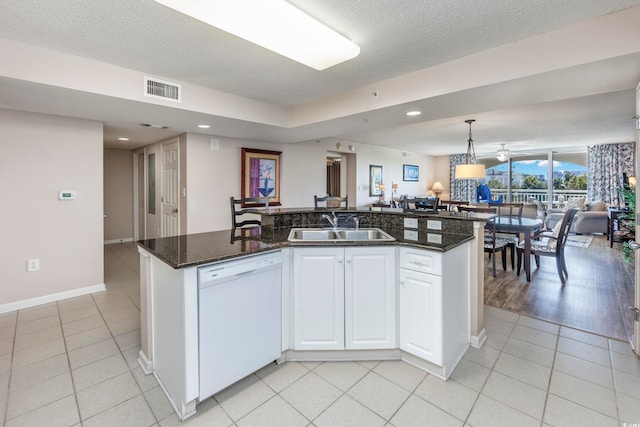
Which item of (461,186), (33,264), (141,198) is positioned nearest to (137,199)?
(141,198)

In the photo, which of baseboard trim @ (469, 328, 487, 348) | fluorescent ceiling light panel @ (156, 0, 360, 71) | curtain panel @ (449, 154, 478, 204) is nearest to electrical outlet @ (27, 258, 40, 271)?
fluorescent ceiling light panel @ (156, 0, 360, 71)

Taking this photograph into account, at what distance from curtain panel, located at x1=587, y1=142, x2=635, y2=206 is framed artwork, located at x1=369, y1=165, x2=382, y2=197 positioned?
5540 millimetres

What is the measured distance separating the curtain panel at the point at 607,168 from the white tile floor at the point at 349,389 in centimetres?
729

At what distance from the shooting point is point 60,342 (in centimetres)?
237

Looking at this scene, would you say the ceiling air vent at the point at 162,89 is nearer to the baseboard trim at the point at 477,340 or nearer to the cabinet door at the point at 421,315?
the cabinet door at the point at 421,315

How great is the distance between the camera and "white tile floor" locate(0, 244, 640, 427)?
160 cm

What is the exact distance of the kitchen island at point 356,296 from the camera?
1.86 meters

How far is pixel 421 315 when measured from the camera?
1976 mm

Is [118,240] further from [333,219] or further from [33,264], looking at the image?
[333,219]

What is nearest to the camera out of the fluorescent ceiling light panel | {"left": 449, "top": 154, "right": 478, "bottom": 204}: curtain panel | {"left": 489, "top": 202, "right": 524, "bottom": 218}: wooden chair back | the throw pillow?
the fluorescent ceiling light panel

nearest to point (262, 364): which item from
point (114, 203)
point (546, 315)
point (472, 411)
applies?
point (472, 411)

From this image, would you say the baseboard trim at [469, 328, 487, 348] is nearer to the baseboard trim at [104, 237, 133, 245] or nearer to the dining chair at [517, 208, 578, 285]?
the dining chair at [517, 208, 578, 285]

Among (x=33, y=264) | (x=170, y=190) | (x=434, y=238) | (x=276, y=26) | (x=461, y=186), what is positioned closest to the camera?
(x=276, y=26)

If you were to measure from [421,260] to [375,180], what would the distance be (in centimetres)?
559
